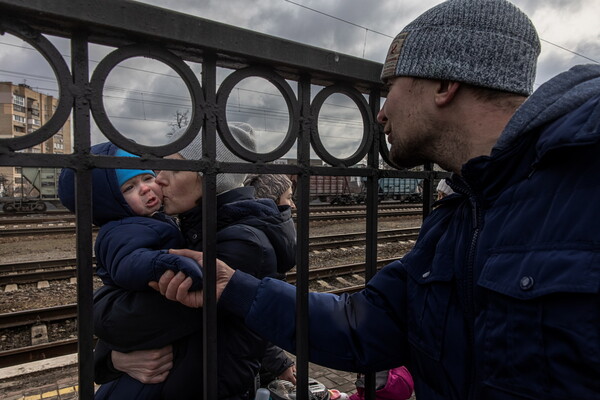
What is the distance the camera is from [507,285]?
866 mm

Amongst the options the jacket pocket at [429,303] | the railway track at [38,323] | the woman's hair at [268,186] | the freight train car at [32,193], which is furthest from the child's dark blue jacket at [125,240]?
the freight train car at [32,193]

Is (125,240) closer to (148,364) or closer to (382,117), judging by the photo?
(148,364)

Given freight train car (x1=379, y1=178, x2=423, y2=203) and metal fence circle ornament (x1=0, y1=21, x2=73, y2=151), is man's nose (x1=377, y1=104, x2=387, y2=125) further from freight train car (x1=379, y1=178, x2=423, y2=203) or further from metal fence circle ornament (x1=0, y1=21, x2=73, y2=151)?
freight train car (x1=379, y1=178, x2=423, y2=203)

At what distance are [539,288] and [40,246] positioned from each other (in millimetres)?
12222

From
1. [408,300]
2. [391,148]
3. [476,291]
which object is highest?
[391,148]

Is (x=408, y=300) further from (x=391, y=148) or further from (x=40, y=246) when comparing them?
(x=40, y=246)

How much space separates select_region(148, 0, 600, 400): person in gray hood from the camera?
0.81m

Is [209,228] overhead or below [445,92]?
below

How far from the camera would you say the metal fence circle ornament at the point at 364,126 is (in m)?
1.29

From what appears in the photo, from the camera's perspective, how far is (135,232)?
1377 millimetres

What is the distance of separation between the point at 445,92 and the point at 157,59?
2.83 ft

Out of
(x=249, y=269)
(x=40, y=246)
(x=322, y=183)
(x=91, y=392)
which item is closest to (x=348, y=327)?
(x=249, y=269)

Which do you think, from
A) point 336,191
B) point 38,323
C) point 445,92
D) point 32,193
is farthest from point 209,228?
point 336,191

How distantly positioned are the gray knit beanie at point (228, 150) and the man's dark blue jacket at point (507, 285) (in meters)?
0.43
